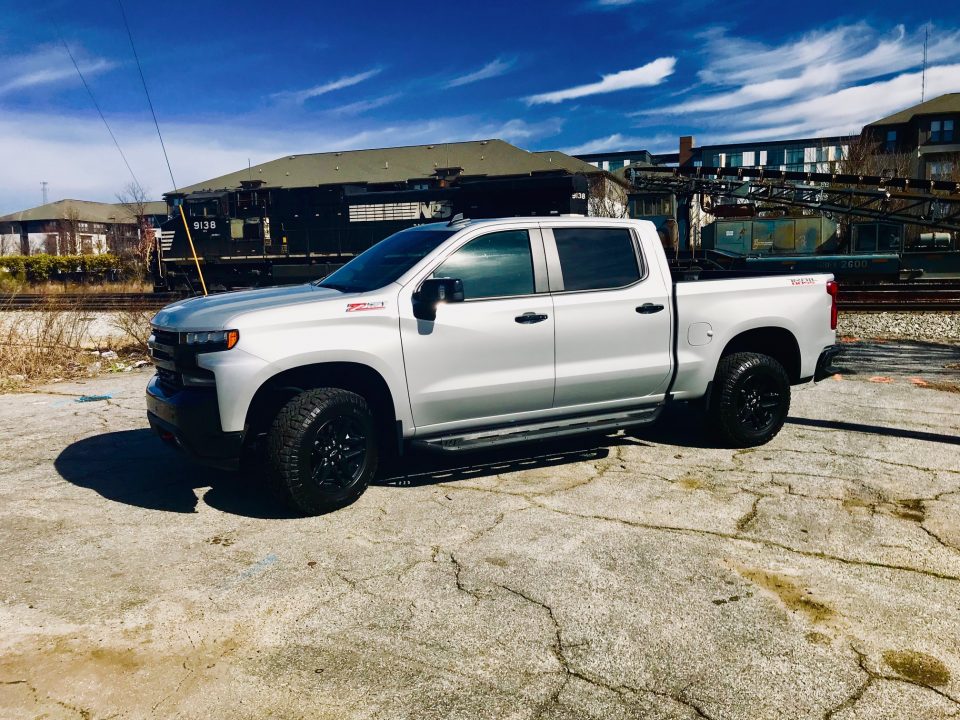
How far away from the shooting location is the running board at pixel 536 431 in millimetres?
4883

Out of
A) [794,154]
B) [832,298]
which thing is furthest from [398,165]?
[794,154]

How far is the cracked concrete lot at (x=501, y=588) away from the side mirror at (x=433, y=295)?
1.28 meters

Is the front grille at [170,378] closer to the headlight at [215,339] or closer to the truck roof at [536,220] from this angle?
the headlight at [215,339]

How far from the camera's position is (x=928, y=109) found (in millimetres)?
61906

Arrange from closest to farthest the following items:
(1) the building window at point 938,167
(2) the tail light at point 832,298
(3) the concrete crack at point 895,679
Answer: (3) the concrete crack at point 895,679 → (2) the tail light at point 832,298 → (1) the building window at point 938,167

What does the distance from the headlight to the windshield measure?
102 centimetres

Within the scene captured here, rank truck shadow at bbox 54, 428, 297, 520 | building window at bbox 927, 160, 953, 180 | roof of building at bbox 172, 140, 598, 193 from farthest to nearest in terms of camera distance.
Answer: building window at bbox 927, 160, 953, 180 < roof of building at bbox 172, 140, 598, 193 < truck shadow at bbox 54, 428, 297, 520

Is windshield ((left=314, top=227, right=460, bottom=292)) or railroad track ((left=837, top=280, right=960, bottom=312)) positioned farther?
railroad track ((left=837, top=280, right=960, bottom=312))

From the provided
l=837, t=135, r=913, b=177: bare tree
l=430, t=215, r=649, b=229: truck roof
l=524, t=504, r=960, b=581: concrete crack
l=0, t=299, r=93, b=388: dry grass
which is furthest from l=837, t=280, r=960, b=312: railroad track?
l=837, t=135, r=913, b=177: bare tree

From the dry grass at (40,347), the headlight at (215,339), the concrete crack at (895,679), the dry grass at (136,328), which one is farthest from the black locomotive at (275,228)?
the concrete crack at (895,679)

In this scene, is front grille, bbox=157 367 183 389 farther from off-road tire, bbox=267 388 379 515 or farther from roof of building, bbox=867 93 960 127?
roof of building, bbox=867 93 960 127

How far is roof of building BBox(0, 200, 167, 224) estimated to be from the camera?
86.5 meters

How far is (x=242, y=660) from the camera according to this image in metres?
3.04

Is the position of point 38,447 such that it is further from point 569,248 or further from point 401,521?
point 569,248
